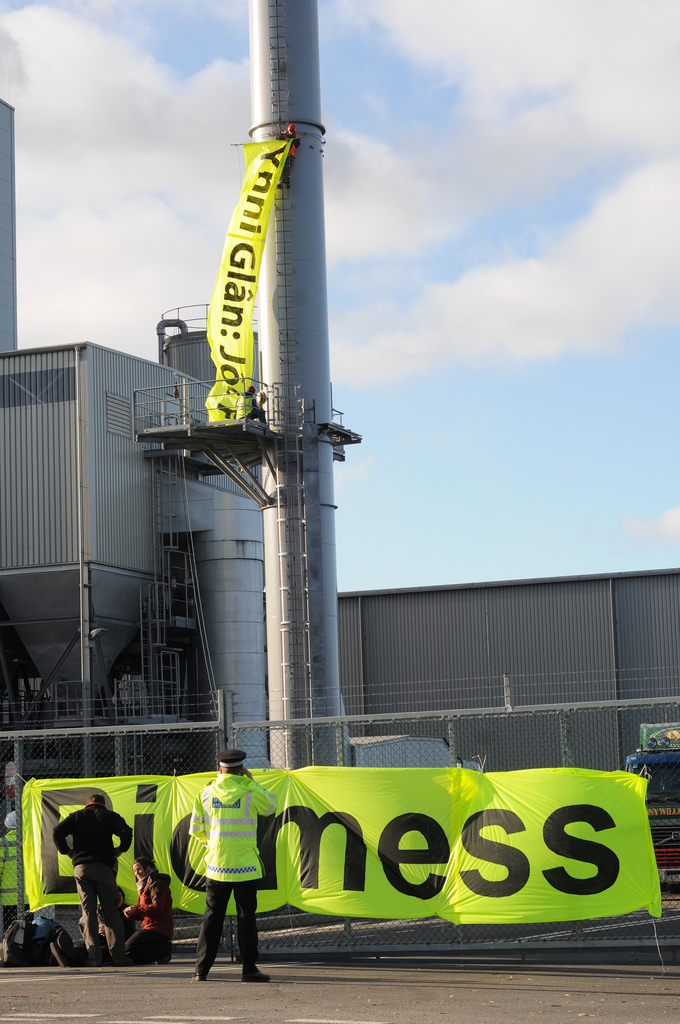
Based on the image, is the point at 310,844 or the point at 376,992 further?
the point at 310,844

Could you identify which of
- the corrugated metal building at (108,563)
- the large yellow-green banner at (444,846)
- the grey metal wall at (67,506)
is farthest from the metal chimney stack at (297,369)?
the large yellow-green banner at (444,846)

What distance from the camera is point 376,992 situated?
396 inches

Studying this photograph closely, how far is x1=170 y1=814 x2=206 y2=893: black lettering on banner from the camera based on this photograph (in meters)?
12.4

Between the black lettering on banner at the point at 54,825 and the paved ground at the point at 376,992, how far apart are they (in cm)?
109

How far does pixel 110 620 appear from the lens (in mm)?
29844

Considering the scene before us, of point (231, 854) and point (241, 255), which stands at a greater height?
point (241, 255)

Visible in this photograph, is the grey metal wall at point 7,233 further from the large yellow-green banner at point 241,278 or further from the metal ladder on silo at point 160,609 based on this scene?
the large yellow-green banner at point 241,278

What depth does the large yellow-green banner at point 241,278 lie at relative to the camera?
26.2 metres

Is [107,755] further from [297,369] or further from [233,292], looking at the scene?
[233,292]

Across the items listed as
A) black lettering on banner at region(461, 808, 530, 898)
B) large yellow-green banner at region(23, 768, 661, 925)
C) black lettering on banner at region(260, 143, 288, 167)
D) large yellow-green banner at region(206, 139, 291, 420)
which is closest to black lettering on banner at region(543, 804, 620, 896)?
large yellow-green banner at region(23, 768, 661, 925)

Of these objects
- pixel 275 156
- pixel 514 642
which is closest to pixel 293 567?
pixel 275 156

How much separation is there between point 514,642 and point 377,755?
1773 cm

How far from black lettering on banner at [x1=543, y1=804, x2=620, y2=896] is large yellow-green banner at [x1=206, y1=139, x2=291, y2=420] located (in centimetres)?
1629

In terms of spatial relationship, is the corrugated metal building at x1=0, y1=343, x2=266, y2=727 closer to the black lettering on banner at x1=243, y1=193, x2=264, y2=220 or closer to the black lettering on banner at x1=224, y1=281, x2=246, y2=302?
the black lettering on banner at x1=224, y1=281, x2=246, y2=302
